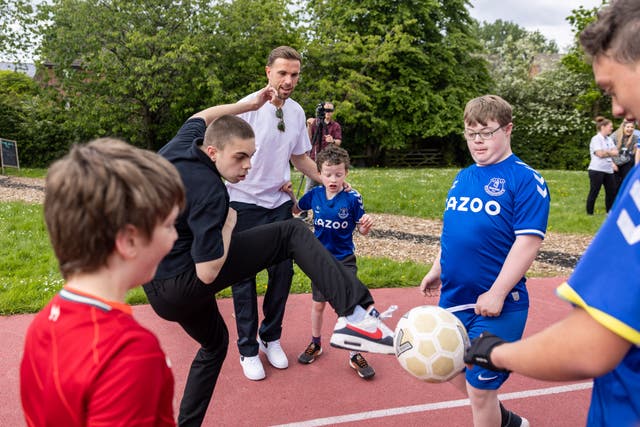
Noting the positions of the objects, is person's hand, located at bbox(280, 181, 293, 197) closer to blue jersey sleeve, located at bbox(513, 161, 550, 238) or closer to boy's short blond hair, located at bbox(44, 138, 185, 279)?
blue jersey sleeve, located at bbox(513, 161, 550, 238)

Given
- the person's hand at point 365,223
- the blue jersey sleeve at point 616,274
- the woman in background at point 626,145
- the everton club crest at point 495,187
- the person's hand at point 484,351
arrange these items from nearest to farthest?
1. the blue jersey sleeve at point 616,274
2. the person's hand at point 484,351
3. the everton club crest at point 495,187
4. the person's hand at point 365,223
5. the woman in background at point 626,145

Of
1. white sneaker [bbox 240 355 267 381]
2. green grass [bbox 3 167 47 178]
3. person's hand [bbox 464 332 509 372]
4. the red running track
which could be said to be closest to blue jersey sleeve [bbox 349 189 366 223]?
the red running track

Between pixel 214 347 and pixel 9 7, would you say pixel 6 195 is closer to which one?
pixel 214 347

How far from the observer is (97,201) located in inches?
53.2

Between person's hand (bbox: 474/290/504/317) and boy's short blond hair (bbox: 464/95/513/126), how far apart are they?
1.00 metres

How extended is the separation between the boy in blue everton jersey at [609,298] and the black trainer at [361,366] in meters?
2.91

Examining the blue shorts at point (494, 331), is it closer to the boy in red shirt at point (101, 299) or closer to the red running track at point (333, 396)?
the red running track at point (333, 396)

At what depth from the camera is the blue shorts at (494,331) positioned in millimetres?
2752

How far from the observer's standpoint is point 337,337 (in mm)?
2641

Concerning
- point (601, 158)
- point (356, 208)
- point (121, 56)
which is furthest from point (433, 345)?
point (121, 56)

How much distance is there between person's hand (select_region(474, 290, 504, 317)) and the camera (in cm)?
269

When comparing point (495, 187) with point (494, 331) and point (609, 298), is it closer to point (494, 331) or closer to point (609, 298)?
point (494, 331)

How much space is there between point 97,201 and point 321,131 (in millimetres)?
9473

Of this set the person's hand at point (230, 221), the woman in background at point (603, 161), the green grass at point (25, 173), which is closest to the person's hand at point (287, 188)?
the person's hand at point (230, 221)
